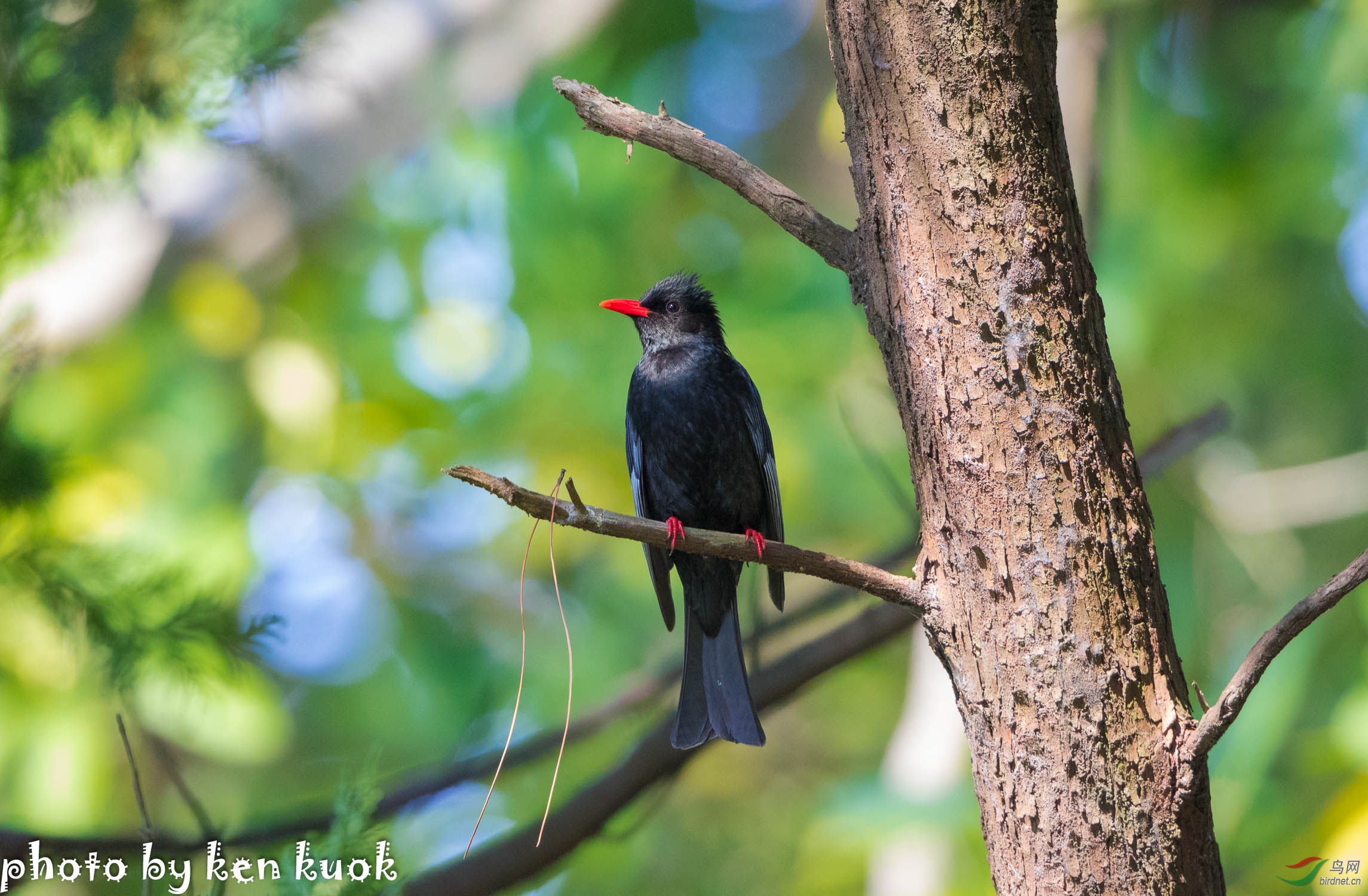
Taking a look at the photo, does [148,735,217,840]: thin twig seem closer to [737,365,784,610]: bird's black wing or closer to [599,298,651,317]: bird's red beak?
[737,365,784,610]: bird's black wing

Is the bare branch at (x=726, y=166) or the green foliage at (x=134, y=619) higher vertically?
the bare branch at (x=726, y=166)

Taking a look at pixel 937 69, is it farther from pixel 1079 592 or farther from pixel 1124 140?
pixel 1124 140

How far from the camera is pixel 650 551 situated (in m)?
3.28

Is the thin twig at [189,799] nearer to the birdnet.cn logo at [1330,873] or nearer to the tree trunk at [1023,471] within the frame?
the tree trunk at [1023,471]

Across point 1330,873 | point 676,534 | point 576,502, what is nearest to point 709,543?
point 676,534

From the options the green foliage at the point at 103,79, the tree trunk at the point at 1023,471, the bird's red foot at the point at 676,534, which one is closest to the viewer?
the tree trunk at the point at 1023,471

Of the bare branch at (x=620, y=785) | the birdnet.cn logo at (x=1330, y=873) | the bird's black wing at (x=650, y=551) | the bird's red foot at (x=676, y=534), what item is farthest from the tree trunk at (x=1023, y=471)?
the birdnet.cn logo at (x=1330, y=873)

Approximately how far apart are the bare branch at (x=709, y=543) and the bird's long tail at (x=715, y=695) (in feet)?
2.63

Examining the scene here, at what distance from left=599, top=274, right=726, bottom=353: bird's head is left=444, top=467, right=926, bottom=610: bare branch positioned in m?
1.73

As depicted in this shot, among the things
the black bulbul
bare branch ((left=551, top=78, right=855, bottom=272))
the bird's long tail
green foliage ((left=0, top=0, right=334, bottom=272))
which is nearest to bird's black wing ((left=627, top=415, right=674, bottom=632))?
the black bulbul

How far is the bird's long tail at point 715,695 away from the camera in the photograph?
109 inches

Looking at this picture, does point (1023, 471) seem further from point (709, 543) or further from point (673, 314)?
point (673, 314)

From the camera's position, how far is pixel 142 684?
2.83m

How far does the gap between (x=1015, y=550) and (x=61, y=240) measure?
367 cm
